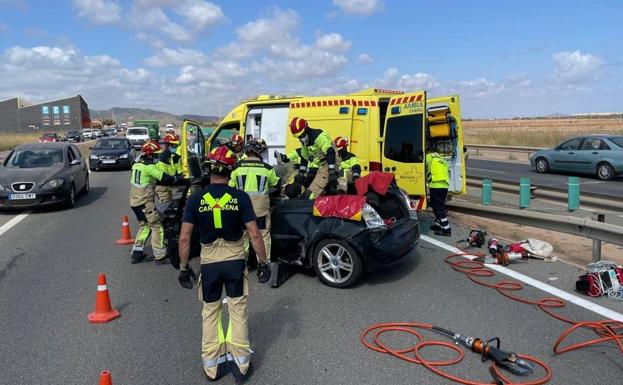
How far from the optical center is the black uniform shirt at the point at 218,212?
3.65 meters

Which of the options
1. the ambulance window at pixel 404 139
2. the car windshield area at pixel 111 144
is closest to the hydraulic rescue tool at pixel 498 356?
the ambulance window at pixel 404 139

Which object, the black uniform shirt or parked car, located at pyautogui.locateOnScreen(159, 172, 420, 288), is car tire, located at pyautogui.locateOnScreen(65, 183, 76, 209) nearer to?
parked car, located at pyautogui.locateOnScreen(159, 172, 420, 288)

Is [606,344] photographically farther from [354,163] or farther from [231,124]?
[231,124]

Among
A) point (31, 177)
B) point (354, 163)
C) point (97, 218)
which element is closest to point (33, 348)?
point (354, 163)

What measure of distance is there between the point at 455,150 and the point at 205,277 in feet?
21.3

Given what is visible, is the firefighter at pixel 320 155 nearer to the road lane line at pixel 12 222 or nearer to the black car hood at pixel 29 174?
the road lane line at pixel 12 222

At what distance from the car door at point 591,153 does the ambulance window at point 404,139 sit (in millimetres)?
12076

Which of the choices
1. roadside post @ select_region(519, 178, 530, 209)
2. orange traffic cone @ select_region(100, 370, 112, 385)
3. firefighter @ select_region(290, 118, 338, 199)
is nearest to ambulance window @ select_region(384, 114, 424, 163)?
firefighter @ select_region(290, 118, 338, 199)

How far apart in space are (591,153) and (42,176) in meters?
16.7

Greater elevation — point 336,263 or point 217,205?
point 217,205

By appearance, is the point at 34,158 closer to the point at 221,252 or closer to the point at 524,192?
the point at 221,252

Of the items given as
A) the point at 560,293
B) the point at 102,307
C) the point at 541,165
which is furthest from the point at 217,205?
the point at 541,165

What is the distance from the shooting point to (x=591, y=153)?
17797 millimetres

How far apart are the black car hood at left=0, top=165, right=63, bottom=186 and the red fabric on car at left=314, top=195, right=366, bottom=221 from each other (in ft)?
26.1
